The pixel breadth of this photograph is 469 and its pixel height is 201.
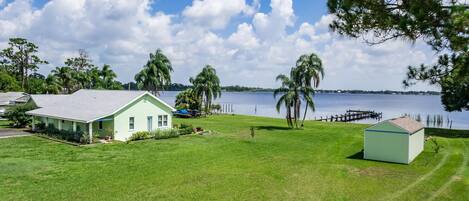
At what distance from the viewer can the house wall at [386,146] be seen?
Result: 19.9 meters

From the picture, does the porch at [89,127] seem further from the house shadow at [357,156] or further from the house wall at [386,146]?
the house wall at [386,146]

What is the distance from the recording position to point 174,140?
1100 inches

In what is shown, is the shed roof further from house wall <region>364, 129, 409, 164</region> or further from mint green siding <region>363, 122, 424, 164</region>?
house wall <region>364, 129, 409, 164</region>

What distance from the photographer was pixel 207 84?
2041 inches

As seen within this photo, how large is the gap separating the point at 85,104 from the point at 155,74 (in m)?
19.0

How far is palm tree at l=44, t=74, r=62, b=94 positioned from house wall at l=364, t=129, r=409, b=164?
153 ft

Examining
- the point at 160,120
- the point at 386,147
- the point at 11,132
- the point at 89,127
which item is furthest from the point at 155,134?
the point at 386,147

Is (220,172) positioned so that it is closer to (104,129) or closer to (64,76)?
(104,129)

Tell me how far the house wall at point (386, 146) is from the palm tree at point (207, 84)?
1295 inches

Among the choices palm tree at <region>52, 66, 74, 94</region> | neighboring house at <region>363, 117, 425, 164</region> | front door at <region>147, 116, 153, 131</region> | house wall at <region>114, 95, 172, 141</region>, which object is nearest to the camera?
neighboring house at <region>363, 117, 425, 164</region>

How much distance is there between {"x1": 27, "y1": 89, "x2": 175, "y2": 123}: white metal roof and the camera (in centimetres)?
2733

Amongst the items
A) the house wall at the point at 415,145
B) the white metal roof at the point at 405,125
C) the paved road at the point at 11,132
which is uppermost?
the white metal roof at the point at 405,125

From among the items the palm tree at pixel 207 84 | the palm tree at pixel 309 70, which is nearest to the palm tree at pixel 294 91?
the palm tree at pixel 309 70

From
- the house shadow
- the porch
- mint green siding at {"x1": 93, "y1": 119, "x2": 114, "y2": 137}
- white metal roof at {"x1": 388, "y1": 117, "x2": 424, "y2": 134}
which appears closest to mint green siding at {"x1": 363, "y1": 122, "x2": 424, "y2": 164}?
white metal roof at {"x1": 388, "y1": 117, "x2": 424, "y2": 134}
